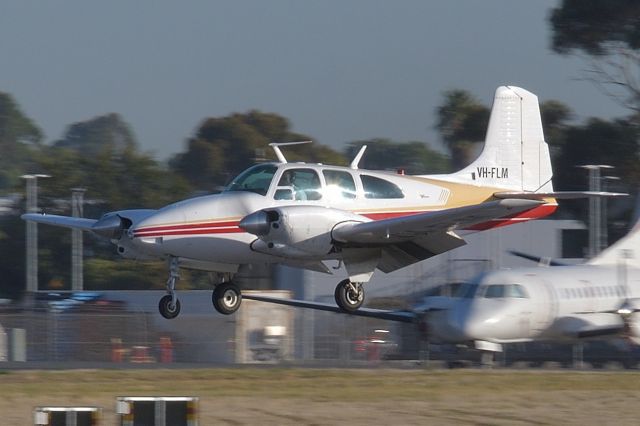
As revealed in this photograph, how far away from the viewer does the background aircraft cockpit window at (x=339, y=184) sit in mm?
20656

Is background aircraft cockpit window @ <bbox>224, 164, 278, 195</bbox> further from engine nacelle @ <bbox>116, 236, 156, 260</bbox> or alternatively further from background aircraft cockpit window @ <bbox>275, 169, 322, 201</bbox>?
engine nacelle @ <bbox>116, 236, 156, 260</bbox>

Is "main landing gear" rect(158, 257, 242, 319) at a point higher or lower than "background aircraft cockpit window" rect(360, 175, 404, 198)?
lower

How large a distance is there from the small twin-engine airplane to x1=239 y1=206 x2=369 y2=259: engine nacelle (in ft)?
0.06

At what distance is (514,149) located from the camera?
24.5 m

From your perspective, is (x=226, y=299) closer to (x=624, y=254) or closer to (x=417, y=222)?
(x=417, y=222)

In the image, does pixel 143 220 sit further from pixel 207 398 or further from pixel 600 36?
pixel 600 36

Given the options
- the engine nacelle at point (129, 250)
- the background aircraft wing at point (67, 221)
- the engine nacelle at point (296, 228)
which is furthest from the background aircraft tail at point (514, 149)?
the background aircraft wing at point (67, 221)

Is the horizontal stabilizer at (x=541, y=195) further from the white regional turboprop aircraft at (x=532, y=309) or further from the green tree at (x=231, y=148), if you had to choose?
the green tree at (x=231, y=148)

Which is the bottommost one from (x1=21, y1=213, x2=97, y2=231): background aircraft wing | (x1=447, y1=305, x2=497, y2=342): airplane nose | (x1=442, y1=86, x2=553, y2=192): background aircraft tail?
(x1=447, y1=305, x2=497, y2=342): airplane nose

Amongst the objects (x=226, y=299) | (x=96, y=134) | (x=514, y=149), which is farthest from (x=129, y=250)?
(x=96, y=134)

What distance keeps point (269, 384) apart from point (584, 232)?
34197 millimetres

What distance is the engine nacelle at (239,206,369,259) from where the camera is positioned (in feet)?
64.9

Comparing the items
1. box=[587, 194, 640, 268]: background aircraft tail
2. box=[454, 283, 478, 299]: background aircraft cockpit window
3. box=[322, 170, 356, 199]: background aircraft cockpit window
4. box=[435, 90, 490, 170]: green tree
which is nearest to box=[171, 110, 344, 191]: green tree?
box=[435, 90, 490, 170]: green tree

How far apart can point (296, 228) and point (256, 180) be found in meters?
1.37
